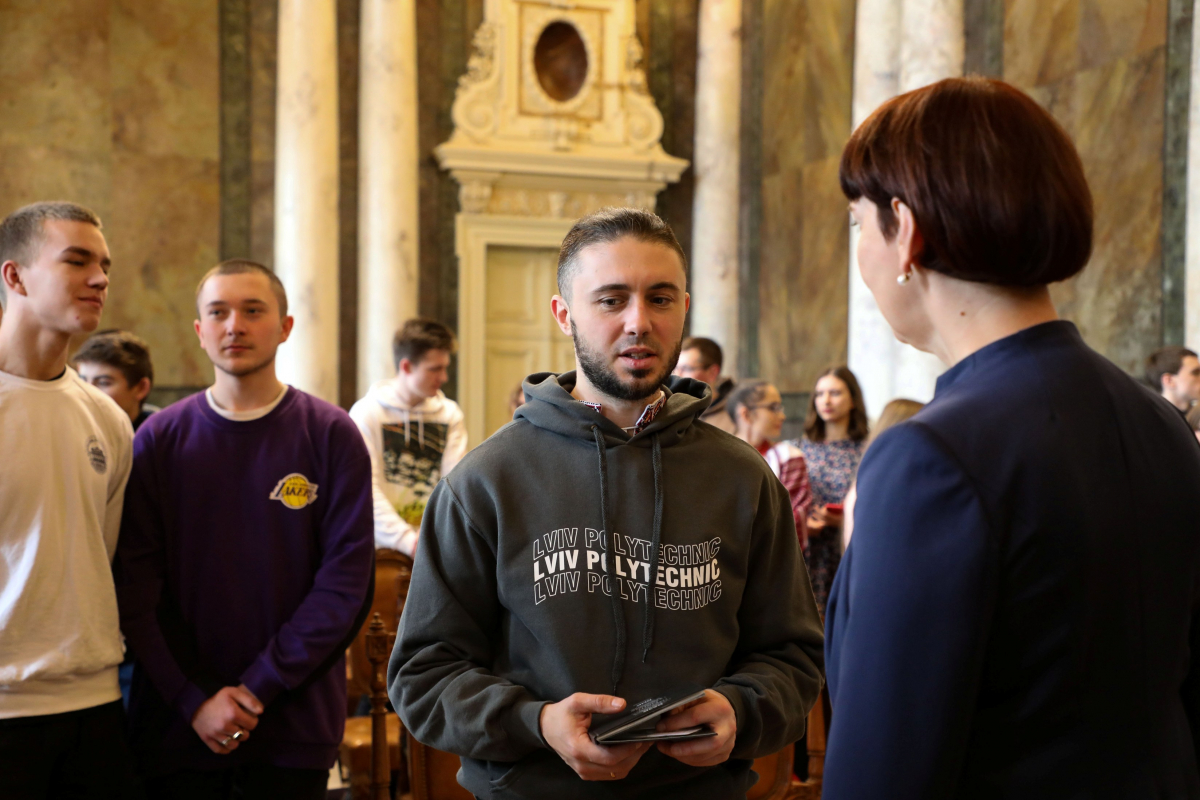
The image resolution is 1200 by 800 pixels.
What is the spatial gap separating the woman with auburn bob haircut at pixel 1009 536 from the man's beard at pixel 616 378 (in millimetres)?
681

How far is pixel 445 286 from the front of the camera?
433 inches

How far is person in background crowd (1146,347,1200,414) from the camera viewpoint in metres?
5.98

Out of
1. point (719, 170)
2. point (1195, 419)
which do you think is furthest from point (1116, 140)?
point (719, 170)

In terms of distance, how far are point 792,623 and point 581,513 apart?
1.46 ft

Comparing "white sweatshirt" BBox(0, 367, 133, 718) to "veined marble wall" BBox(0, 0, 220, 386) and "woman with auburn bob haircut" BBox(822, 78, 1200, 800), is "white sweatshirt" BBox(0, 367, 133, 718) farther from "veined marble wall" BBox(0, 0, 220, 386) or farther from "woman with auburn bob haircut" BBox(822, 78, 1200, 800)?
"veined marble wall" BBox(0, 0, 220, 386)

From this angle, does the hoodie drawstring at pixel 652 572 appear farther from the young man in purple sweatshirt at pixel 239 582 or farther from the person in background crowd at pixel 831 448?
the person in background crowd at pixel 831 448

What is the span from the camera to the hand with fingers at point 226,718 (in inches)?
102

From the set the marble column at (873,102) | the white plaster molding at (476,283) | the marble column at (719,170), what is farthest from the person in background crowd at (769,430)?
the marble column at (719,170)

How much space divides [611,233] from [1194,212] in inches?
247

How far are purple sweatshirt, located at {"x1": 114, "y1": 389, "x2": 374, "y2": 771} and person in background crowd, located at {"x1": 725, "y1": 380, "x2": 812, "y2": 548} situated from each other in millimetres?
2569

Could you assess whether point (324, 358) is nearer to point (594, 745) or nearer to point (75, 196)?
point (75, 196)

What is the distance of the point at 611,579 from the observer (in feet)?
5.74

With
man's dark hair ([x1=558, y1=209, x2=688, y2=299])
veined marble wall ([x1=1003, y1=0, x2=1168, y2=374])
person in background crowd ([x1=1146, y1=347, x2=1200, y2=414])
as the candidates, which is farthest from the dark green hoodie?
veined marble wall ([x1=1003, y1=0, x2=1168, y2=374])

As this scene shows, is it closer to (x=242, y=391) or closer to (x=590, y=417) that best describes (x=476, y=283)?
(x=242, y=391)
